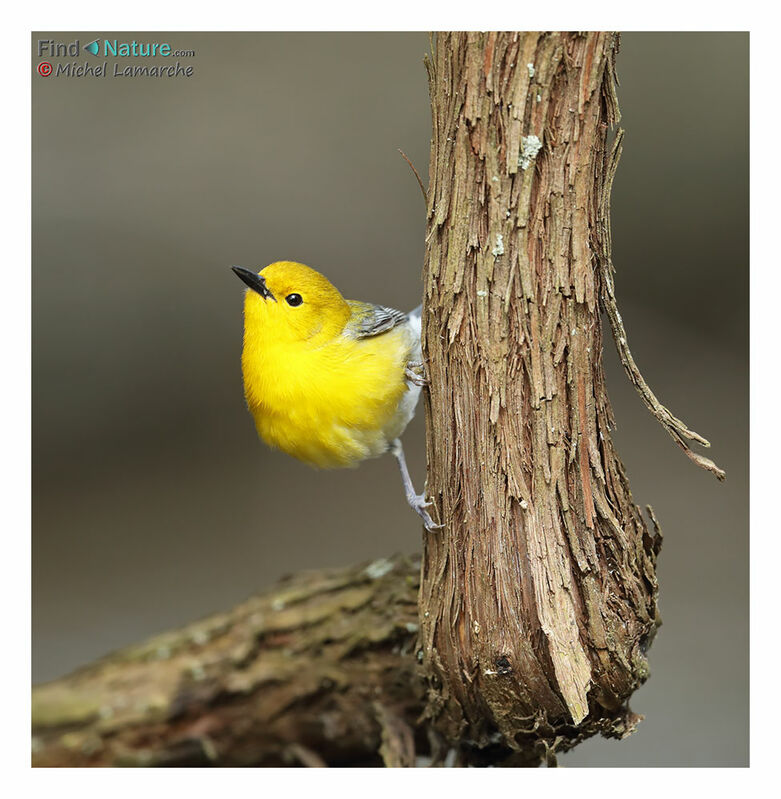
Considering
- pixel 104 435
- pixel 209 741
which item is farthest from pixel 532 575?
pixel 104 435

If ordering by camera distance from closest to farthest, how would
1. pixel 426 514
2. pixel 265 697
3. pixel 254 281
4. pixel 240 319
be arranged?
pixel 426 514 → pixel 254 281 → pixel 265 697 → pixel 240 319

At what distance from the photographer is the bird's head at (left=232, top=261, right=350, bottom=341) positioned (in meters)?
2.54

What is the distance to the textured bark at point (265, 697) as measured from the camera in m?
3.10

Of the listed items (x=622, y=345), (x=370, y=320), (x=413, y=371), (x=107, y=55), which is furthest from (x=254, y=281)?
(x=622, y=345)

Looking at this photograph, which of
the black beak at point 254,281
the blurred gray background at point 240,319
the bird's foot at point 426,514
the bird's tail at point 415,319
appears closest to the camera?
the bird's foot at point 426,514

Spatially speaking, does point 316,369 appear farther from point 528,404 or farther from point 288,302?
point 528,404

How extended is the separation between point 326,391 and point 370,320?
35 centimetres

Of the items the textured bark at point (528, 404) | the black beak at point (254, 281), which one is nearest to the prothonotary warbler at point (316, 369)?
the black beak at point (254, 281)

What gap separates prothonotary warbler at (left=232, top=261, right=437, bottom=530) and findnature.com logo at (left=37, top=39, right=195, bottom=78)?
2.49 ft

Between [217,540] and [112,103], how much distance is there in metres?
2.21

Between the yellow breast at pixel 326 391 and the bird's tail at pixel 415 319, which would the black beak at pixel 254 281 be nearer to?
the yellow breast at pixel 326 391

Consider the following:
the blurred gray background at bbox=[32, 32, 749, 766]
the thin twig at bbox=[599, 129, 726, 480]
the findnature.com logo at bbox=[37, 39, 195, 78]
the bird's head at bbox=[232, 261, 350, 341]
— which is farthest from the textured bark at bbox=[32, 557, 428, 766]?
the findnature.com logo at bbox=[37, 39, 195, 78]

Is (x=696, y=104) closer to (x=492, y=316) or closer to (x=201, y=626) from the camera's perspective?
(x=492, y=316)

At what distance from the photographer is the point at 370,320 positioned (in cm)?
277
